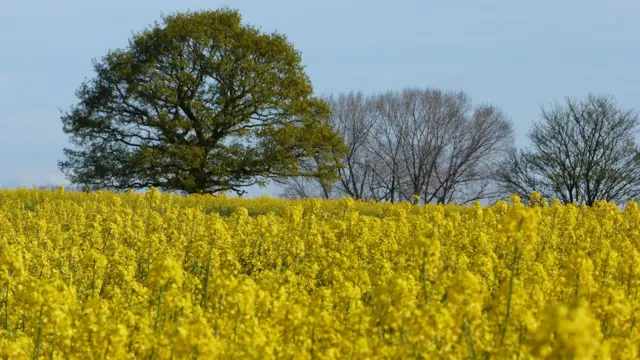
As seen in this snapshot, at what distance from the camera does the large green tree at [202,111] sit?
31.7m

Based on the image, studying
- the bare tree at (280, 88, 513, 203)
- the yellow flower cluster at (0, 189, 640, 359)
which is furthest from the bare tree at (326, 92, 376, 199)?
the yellow flower cluster at (0, 189, 640, 359)

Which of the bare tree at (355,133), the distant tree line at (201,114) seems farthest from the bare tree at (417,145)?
the distant tree line at (201,114)

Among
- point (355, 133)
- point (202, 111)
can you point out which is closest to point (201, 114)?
point (202, 111)

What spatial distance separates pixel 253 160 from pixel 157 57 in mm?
6655

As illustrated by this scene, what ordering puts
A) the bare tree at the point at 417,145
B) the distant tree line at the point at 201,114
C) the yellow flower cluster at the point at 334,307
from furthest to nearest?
the bare tree at the point at 417,145, the distant tree line at the point at 201,114, the yellow flower cluster at the point at 334,307

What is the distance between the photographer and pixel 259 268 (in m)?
10.8

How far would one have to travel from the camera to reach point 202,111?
31.6 meters

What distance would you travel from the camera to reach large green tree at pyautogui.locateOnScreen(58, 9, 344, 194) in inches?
1246

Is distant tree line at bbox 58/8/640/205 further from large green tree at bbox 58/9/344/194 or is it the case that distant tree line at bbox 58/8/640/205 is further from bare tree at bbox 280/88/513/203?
bare tree at bbox 280/88/513/203

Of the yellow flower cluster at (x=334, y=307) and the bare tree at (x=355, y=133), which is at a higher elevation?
the bare tree at (x=355, y=133)

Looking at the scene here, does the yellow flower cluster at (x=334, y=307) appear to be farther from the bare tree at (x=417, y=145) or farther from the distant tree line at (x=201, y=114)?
the bare tree at (x=417, y=145)

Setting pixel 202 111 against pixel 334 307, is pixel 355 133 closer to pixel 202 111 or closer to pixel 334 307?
pixel 202 111

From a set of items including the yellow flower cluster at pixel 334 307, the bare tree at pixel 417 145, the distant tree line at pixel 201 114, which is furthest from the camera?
the bare tree at pixel 417 145

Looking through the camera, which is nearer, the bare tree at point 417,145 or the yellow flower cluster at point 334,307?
the yellow flower cluster at point 334,307
